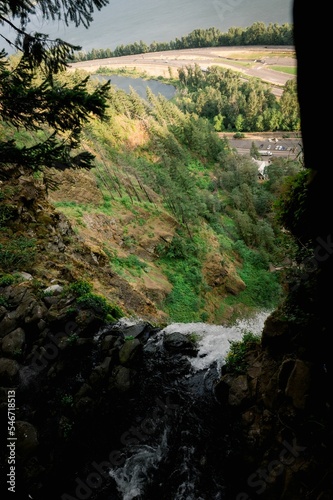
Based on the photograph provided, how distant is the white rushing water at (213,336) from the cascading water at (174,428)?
0.03 meters

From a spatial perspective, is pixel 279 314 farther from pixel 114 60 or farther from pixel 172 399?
pixel 114 60

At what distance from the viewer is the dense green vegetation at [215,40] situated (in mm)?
103688

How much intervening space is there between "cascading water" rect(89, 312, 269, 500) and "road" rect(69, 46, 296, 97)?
321ft

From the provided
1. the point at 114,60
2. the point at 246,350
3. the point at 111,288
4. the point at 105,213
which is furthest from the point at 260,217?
the point at 114,60

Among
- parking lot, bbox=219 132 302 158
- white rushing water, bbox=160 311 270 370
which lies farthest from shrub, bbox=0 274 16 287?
parking lot, bbox=219 132 302 158

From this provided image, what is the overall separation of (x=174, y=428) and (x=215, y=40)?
159m

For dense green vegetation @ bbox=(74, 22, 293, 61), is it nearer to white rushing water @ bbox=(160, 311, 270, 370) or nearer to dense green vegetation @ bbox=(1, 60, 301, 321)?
dense green vegetation @ bbox=(1, 60, 301, 321)

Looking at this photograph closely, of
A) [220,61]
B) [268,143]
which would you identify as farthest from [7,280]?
[220,61]

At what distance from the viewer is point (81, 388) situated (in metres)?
8.80

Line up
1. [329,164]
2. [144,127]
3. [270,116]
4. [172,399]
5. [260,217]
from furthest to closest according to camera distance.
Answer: [270,116]
[144,127]
[260,217]
[172,399]
[329,164]

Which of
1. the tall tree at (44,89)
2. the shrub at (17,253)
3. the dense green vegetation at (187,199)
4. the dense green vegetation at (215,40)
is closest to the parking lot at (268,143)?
the dense green vegetation at (187,199)

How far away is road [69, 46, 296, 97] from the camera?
4001 inches

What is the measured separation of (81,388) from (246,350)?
5031 millimetres

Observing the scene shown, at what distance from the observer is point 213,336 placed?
10820 mm
